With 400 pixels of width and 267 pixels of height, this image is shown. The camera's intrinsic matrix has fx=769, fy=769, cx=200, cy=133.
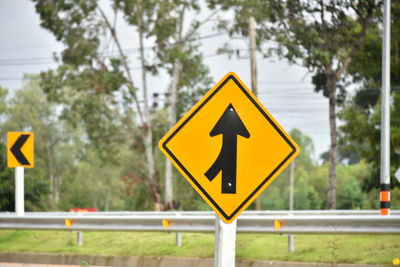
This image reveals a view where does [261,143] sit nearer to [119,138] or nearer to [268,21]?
[268,21]

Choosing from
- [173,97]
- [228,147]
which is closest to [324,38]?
[173,97]

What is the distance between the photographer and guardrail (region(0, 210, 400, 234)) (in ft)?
31.6

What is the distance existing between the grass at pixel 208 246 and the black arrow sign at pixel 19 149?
1.49 meters

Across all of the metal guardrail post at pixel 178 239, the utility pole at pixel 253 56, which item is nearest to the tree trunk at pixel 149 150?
the utility pole at pixel 253 56

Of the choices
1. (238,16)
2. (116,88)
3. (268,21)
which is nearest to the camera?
(268,21)

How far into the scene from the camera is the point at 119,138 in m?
41.1

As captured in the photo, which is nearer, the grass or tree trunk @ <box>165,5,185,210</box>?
the grass

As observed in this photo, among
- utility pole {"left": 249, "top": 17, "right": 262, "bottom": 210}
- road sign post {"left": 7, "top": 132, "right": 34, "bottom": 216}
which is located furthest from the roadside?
utility pole {"left": 249, "top": 17, "right": 262, "bottom": 210}

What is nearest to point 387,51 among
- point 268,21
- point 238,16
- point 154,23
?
point 268,21

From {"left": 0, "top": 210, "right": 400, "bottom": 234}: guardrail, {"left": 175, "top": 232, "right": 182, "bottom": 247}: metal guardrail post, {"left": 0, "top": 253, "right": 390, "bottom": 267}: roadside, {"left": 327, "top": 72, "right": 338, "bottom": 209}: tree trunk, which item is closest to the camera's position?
{"left": 0, "top": 210, "right": 400, "bottom": 234}: guardrail

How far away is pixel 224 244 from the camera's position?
14.1 ft

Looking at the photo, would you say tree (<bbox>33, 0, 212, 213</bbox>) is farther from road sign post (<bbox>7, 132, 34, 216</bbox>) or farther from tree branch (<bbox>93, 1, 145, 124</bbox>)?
road sign post (<bbox>7, 132, 34, 216</bbox>)

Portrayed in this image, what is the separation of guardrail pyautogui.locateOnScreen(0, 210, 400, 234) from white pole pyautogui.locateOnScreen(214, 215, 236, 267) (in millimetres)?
5491

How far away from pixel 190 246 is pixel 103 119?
28076 mm
